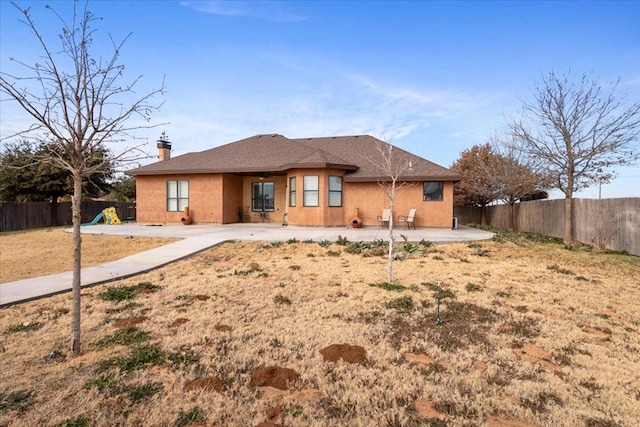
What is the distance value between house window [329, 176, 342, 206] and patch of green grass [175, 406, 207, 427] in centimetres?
1343

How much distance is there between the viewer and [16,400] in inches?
103

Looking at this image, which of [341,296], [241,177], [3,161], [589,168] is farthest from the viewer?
[3,161]

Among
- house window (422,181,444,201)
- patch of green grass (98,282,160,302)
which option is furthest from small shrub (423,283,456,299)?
house window (422,181,444,201)

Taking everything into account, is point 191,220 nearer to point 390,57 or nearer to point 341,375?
point 390,57

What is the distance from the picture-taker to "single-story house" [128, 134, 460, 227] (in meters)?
15.5

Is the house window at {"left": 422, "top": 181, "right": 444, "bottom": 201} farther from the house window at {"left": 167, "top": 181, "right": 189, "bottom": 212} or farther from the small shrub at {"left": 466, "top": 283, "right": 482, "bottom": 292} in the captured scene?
the house window at {"left": 167, "top": 181, "right": 189, "bottom": 212}

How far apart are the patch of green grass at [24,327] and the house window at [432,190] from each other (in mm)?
14254

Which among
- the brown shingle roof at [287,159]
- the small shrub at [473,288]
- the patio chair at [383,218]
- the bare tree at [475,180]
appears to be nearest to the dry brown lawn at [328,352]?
the small shrub at [473,288]

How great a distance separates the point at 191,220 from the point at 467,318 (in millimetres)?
15290

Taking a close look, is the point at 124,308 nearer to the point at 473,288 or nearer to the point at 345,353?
the point at 345,353

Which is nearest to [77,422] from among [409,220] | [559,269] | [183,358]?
[183,358]

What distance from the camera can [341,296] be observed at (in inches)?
216

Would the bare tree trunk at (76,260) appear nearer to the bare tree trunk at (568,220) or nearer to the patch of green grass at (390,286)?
the patch of green grass at (390,286)

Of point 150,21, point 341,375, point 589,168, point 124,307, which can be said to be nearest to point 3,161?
point 150,21
